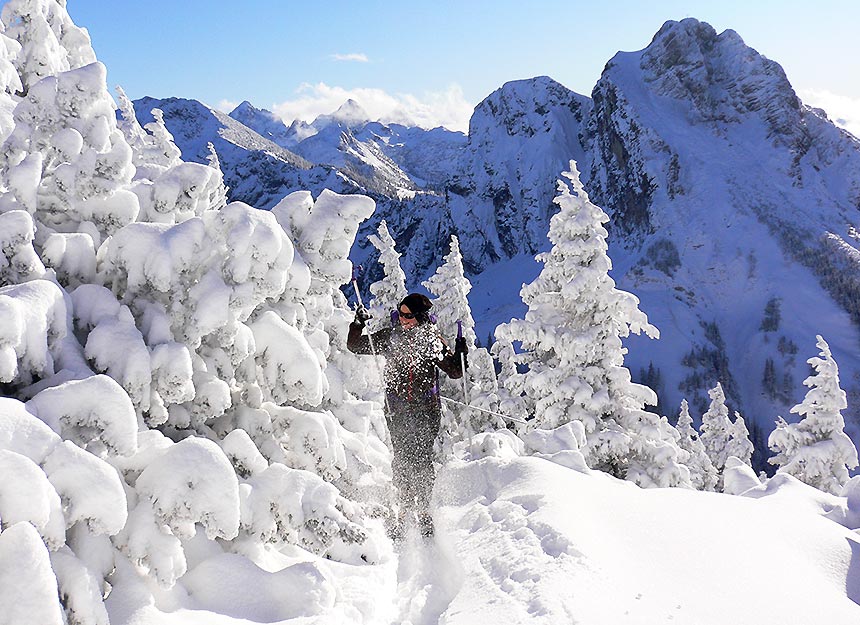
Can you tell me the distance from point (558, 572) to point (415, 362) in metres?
2.89

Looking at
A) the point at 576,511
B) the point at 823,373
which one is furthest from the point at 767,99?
the point at 576,511

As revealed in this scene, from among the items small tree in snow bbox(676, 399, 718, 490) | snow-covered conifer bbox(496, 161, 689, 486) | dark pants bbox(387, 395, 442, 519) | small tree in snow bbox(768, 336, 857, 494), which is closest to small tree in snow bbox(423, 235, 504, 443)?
snow-covered conifer bbox(496, 161, 689, 486)

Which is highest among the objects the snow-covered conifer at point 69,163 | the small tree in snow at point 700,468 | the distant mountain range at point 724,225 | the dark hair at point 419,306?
the distant mountain range at point 724,225

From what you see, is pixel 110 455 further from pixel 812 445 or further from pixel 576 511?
pixel 812 445

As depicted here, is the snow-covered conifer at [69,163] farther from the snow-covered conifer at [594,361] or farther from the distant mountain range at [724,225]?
the distant mountain range at [724,225]

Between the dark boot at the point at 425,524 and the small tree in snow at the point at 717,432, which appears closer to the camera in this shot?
the dark boot at the point at 425,524

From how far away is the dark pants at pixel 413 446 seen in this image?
21.0 feet

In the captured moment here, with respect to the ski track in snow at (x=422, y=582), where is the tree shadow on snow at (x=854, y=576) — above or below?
above

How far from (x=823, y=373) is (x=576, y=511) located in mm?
20415

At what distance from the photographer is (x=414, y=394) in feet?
21.4

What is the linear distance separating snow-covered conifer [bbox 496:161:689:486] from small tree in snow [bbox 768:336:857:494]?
9.46 meters

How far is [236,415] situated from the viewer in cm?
505

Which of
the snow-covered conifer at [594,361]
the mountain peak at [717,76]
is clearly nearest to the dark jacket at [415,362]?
the snow-covered conifer at [594,361]

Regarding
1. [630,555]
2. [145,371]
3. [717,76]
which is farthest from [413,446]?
[717,76]
